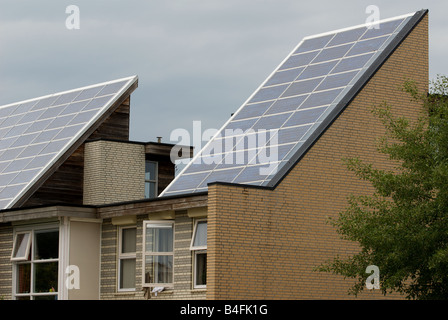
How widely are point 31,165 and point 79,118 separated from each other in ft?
9.55

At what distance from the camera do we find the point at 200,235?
89.3ft

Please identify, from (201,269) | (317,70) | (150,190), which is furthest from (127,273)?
(317,70)

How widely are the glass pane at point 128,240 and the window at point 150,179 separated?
556 centimetres

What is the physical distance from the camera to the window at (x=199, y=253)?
88.8 ft

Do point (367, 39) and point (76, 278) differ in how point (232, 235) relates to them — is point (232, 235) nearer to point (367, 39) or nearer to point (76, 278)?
point (76, 278)

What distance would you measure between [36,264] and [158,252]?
190 inches

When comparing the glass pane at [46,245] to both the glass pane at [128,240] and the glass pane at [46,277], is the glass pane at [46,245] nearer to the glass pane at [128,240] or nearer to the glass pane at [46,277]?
the glass pane at [46,277]

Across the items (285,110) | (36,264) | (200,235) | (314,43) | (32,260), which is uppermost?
(314,43)

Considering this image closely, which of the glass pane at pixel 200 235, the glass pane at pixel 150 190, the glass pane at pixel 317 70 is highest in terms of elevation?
the glass pane at pixel 317 70

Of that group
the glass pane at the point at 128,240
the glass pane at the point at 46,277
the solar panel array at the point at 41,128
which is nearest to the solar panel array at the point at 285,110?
the glass pane at the point at 128,240

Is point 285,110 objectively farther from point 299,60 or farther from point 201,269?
point 201,269

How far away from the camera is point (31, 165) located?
3425 centimetres
